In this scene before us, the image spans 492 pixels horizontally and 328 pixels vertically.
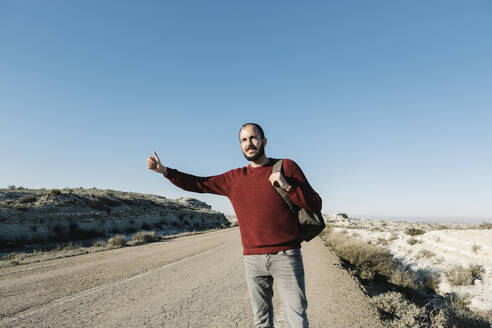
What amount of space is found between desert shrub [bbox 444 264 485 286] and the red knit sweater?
34.6 feet

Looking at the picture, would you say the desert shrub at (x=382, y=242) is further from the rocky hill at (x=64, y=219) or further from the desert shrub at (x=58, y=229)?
the desert shrub at (x=58, y=229)

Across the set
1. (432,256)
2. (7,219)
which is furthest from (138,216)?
(432,256)

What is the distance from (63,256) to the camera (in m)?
12.4

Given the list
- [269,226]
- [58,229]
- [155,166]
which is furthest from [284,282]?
[58,229]

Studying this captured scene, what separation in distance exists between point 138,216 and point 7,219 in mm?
11951

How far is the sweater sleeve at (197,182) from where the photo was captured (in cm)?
289

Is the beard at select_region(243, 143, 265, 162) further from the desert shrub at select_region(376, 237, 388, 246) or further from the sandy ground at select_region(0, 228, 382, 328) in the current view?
the desert shrub at select_region(376, 237, 388, 246)

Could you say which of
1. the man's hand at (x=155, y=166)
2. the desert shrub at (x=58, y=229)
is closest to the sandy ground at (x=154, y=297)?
the man's hand at (x=155, y=166)

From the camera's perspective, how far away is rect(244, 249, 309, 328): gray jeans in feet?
7.38

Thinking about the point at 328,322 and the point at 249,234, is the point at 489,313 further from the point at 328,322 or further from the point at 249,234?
the point at 249,234

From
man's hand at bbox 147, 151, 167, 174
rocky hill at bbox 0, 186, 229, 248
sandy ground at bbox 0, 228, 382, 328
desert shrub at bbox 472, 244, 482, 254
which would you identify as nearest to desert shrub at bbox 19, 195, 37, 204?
rocky hill at bbox 0, 186, 229, 248

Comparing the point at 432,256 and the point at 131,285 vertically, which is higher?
the point at 131,285

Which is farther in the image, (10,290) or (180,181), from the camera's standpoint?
(10,290)

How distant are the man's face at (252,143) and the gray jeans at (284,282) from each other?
0.90 metres
